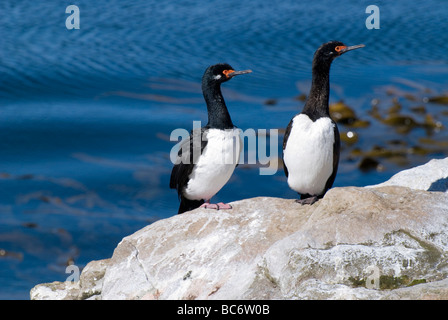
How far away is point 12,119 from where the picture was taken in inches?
707

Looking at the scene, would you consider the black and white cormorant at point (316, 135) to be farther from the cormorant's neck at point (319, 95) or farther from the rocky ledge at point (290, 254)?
the rocky ledge at point (290, 254)

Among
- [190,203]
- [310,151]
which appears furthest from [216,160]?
[310,151]

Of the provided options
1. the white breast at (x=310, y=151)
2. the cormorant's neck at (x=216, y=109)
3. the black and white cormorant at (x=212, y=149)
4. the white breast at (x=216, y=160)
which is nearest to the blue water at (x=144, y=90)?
the black and white cormorant at (x=212, y=149)

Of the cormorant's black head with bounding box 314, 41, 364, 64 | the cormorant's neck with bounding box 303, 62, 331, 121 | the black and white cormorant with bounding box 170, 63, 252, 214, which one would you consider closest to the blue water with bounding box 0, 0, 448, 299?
the black and white cormorant with bounding box 170, 63, 252, 214

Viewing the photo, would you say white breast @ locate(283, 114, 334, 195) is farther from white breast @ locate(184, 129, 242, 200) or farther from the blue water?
the blue water

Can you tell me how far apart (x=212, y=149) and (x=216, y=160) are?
0.13m

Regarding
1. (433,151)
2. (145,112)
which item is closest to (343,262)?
(433,151)

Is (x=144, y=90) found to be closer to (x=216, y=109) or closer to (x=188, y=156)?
(x=188, y=156)

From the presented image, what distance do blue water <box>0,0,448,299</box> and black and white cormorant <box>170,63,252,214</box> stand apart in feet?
16.7

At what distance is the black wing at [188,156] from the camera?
9463mm

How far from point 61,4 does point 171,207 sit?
7674mm

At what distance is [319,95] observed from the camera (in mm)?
9375

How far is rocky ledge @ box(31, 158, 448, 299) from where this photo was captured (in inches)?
270

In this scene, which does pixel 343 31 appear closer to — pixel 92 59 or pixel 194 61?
pixel 194 61
